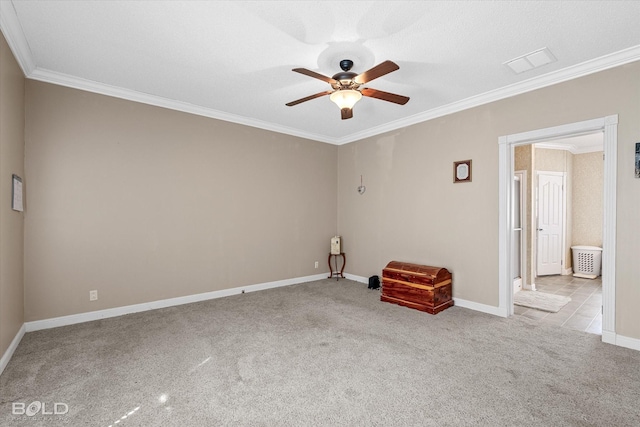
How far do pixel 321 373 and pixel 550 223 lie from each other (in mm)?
5922

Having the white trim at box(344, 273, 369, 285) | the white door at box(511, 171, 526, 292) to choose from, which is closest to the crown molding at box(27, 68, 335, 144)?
the white trim at box(344, 273, 369, 285)

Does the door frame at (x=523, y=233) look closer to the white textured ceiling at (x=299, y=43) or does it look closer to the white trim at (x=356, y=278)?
the white textured ceiling at (x=299, y=43)

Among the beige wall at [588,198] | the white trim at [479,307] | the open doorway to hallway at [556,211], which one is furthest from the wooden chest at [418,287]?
the beige wall at [588,198]

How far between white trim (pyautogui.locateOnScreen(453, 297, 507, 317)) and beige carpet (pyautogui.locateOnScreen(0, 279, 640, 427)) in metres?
0.17

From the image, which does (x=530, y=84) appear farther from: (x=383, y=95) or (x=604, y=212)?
(x=383, y=95)

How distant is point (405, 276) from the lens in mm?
4203

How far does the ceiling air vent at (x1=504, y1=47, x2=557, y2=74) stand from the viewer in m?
2.83

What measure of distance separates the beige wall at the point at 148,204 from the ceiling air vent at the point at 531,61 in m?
3.41

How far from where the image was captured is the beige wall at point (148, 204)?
3.32 metres

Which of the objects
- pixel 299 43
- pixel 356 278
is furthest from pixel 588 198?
pixel 299 43

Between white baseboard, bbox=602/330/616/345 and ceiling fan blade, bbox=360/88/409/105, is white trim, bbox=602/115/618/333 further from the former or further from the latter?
ceiling fan blade, bbox=360/88/409/105

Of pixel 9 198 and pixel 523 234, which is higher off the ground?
pixel 9 198

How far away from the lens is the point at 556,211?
6.13m

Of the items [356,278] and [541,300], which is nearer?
[541,300]
